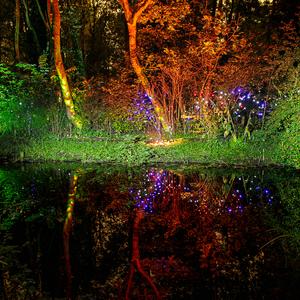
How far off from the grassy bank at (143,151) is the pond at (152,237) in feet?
4.58

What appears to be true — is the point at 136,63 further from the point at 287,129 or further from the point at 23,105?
the point at 287,129

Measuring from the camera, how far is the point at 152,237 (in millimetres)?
6500

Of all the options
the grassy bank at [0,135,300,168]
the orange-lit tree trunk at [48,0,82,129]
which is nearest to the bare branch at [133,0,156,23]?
the orange-lit tree trunk at [48,0,82,129]

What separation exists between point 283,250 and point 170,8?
11235mm

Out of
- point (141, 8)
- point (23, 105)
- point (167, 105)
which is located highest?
point (141, 8)

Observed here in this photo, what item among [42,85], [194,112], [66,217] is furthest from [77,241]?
[42,85]

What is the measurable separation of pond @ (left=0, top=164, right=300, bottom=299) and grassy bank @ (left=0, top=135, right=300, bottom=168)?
1396 mm

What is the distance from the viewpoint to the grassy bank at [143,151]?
1198 centimetres

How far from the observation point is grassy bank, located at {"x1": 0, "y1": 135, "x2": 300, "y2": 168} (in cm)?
1198

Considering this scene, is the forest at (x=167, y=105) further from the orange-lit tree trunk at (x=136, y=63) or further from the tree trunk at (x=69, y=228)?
the tree trunk at (x=69, y=228)

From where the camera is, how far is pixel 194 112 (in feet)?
47.9

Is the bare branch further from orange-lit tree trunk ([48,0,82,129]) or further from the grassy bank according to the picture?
the grassy bank

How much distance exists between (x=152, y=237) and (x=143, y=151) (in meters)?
6.47

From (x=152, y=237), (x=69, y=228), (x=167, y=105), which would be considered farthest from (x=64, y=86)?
(x=152, y=237)
